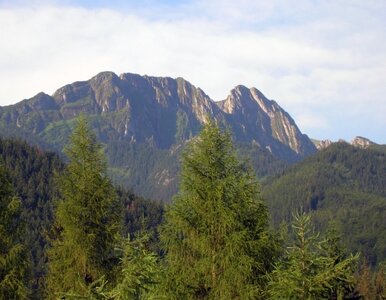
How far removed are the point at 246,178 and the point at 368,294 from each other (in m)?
73.1

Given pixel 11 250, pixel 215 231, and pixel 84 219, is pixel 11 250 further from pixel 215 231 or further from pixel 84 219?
pixel 215 231

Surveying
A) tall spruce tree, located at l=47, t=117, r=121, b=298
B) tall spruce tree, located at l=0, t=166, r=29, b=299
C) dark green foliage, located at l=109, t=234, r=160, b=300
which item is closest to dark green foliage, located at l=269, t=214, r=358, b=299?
dark green foliage, located at l=109, t=234, r=160, b=300

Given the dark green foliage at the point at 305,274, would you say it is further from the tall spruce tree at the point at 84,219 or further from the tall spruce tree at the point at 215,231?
the tall spruce tree at the point at 84,219

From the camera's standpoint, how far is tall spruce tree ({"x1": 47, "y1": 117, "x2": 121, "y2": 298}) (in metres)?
26.2

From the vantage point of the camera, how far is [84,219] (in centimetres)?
2656

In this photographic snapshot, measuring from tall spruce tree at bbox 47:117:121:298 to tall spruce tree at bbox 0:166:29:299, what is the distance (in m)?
1.86

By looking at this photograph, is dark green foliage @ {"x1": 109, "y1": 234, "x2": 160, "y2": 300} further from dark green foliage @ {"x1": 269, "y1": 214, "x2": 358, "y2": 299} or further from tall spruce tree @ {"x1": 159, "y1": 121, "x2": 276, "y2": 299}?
tall spruce tree @ {"x1": 159, "y1": 121, "x2": 276, "y2": 299}

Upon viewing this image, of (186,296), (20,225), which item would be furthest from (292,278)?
(20,225)

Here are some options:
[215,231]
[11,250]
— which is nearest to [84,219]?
[11,250]

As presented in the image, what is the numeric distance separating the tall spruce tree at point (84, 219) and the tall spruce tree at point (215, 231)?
7.96 metres

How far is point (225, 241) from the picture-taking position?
18.3 meters

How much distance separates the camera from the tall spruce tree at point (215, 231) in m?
17.8

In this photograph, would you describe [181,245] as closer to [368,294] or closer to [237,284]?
[237,284]

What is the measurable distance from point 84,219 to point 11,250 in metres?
3.66
